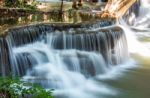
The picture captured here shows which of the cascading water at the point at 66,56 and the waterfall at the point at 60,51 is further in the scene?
the waterfall at the point at 60,51

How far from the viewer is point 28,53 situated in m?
11.1

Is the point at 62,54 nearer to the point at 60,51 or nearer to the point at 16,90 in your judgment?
the point at 60,51

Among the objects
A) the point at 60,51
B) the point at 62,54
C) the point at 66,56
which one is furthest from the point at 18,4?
the point at 66,56

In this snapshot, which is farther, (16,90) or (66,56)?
(66,56)

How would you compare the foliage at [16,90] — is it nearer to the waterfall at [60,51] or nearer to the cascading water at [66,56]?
the cascading water at [66,56]

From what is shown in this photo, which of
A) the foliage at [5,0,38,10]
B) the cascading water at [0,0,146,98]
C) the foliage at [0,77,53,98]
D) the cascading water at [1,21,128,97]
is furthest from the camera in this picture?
the foliage at [5,0,38,10]

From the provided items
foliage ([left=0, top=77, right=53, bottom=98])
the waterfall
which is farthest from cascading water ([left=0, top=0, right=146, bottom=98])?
foliage ([left=0, top=77, right=53, bottom=98])

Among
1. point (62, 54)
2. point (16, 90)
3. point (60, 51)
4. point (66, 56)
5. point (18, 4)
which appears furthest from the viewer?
point (18, 4)

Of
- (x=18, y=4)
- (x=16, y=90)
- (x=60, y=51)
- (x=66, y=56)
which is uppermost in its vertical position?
(x=18, y=4)

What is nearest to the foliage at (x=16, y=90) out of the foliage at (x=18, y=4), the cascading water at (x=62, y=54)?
the cascading water at (x=62, y=54)

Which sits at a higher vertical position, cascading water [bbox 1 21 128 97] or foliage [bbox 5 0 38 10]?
foliage [bbox 5 0 38 10]

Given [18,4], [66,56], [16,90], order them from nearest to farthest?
[16,90], [66,56], [18,4]

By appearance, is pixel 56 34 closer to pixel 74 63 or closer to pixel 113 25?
pixel 74 63

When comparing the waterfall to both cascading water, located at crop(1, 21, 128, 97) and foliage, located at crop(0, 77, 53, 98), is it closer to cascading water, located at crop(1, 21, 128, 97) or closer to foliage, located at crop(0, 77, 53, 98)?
cascading water, located at crop(1, 21, 128, 97)
